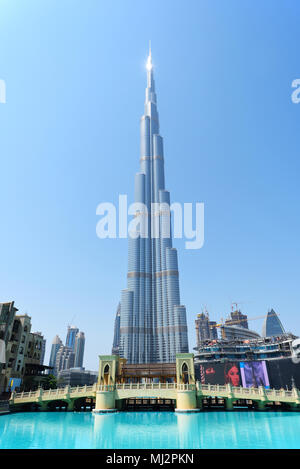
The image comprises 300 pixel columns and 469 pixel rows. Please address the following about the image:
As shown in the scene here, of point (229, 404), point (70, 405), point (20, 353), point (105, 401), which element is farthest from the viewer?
point (20, 353)

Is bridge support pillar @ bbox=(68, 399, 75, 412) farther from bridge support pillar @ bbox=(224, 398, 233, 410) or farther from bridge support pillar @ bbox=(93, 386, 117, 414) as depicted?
bridge support pillar @ bbox=(224, 398, 233, 410)

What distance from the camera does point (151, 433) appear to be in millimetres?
26641

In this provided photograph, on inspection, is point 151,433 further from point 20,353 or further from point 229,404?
point 20,353

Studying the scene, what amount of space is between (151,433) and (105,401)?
52.0ft

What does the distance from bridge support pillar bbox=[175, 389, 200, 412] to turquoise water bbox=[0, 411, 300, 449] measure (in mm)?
3346

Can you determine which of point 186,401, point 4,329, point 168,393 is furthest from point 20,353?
point 186,401

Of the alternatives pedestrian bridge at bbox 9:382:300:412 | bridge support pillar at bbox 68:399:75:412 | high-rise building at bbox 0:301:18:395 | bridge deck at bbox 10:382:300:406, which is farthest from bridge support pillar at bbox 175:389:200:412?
high-rise building at bbox 0:301:18:395

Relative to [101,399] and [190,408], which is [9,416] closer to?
[101,399]

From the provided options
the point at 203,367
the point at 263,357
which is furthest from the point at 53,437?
the point at 263,357

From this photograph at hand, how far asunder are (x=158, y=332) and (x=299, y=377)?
12999 centimetres

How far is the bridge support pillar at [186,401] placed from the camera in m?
39.4

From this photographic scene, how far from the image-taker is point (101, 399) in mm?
40156

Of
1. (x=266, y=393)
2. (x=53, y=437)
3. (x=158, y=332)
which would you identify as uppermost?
(x=158, y=332)
